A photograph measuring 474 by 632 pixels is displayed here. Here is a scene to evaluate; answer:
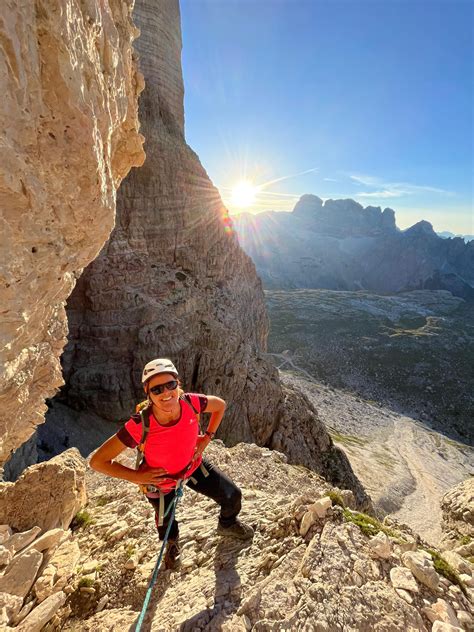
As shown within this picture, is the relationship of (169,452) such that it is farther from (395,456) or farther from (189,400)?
(395,456)

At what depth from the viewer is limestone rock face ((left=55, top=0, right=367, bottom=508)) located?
2522 centimetres

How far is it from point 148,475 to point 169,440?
1.90 feet

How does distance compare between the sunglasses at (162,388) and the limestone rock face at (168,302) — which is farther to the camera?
the limestone rock face at (168,302)

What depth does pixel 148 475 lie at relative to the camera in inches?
186

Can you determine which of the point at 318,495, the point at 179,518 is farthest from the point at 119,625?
the point at 318,495

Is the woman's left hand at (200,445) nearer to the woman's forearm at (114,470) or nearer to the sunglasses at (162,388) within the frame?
the woman's forearm at (114,470)

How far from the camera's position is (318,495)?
5809 mm

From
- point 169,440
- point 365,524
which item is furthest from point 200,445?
point 365,524

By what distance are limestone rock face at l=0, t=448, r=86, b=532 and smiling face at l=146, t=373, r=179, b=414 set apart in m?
4.23

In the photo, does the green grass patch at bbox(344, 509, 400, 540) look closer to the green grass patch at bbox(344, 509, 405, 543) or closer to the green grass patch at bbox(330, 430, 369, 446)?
the green grass patch at bbox(344, 509, 405, 543)

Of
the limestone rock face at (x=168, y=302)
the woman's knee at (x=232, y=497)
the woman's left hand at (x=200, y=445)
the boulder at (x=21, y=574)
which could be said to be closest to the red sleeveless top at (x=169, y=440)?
the woman's left hand at (x=200, y=445)

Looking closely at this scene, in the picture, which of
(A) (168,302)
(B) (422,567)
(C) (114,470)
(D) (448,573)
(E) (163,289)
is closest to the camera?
(B) (422,567)

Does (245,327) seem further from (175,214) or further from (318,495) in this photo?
(318,495)

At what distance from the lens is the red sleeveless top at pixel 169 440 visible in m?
4.58
